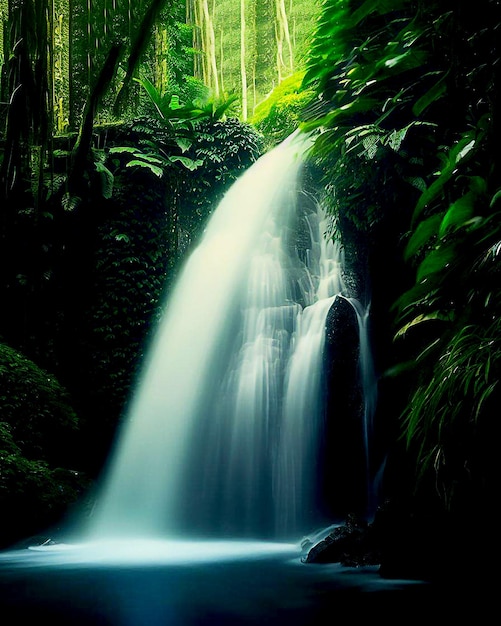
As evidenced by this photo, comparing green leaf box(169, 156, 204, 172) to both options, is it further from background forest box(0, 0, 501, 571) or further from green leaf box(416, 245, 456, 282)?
green leaf box(416, 245, 456, 282)

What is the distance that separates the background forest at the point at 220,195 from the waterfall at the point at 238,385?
18.7 inches

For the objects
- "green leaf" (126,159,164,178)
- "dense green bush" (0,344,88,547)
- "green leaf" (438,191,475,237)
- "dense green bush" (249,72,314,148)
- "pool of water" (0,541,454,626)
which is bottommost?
"pool of water" (0,541,454,626)

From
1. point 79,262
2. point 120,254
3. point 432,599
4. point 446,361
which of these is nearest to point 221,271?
point 120,254

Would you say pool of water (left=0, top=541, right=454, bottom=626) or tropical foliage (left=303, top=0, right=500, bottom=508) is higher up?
tropical foliage (left=303, top=0, right=500, bottom=508)

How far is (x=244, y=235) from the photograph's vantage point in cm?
874

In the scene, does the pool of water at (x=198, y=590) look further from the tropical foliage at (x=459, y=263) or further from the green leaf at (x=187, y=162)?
the green leaf at (x=187, y=162)

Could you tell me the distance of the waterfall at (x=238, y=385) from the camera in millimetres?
6098

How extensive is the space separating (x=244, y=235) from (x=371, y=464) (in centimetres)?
445

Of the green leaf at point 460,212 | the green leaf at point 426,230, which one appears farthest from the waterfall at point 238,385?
the green leaf at point 460,212

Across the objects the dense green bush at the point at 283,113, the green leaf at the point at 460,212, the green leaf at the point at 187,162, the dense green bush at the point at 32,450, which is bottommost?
the dense green bush at the point at 32,450

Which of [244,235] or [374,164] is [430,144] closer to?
[374,164]

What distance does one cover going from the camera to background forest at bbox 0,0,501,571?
207cm

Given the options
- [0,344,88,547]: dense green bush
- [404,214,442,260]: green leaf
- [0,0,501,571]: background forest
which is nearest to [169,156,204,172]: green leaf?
[0,0,501,571]: background forest

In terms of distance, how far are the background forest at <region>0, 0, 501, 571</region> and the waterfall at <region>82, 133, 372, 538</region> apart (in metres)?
0.47
